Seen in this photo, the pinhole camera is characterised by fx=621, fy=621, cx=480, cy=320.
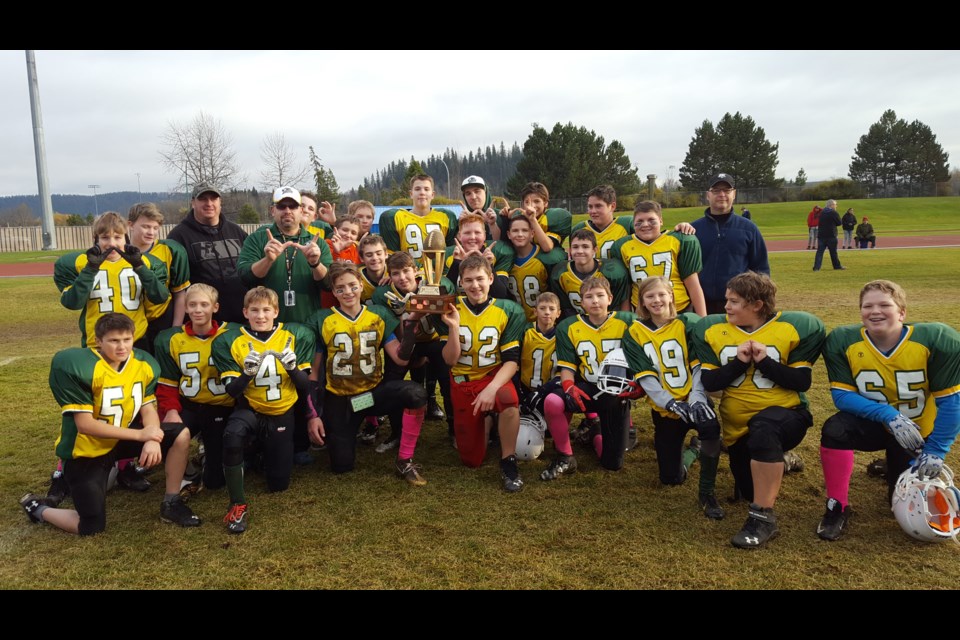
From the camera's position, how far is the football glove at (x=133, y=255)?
460 cm

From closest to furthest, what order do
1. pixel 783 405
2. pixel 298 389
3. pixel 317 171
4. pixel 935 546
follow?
pixel 935 546
pixel 783 405
pixel 298 389
pixel 317 171

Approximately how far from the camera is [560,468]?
4.62 m

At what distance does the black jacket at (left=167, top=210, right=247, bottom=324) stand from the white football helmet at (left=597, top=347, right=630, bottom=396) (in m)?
3.00

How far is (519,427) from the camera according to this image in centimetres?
478

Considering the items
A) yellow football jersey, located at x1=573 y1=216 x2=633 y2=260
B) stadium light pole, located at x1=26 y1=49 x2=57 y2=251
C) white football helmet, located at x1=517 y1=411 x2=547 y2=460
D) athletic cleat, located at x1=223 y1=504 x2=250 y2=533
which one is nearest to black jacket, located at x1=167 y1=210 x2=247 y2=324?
athletic cleat, located at x1=223 y1=504 x2=250 y2=533

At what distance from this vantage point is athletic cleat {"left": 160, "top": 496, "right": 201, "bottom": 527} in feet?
13.0

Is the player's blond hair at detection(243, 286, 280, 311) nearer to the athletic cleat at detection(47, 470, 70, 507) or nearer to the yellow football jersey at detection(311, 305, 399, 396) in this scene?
the yellow football jersey at detection(311, 305, 399, 396)

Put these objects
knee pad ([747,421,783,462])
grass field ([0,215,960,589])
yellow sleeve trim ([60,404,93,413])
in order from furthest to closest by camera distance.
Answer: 1. yellow sleeve trim ([60,404,93,413])
2. knee pad ([747,421,783,462])
3. grass field ([0,215,960,589])

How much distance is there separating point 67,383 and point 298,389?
4.64 feet

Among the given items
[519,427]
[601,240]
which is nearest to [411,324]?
[519,427]

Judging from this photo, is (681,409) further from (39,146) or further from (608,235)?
(39,146)

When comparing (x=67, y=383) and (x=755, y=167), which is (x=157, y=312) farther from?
(x=755, y=167)

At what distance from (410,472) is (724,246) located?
3.31 meters

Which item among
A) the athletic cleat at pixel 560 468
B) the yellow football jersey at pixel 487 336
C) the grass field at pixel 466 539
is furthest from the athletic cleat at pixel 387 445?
the athletic cleat at pixel 560 468
